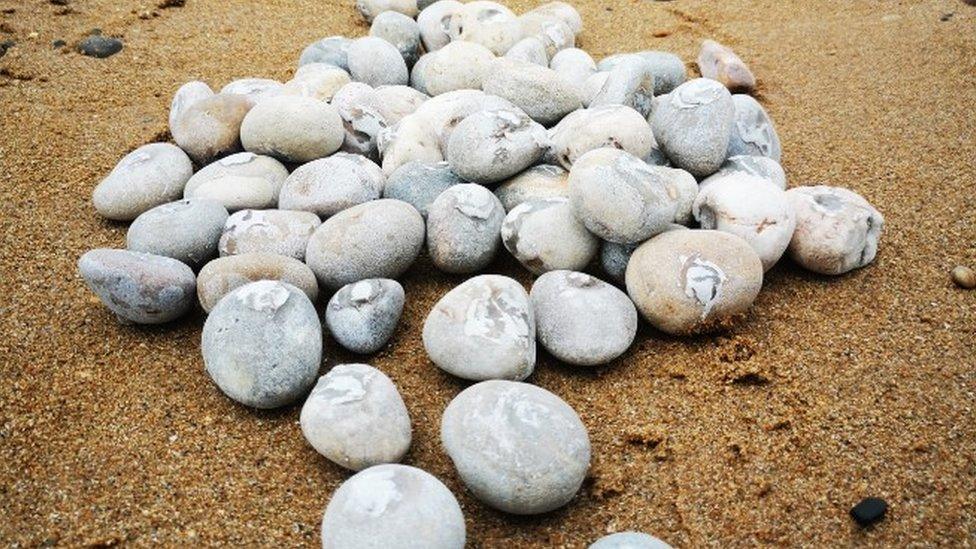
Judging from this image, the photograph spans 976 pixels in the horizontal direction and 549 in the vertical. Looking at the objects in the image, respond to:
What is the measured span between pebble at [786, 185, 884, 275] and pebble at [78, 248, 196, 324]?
152 cm

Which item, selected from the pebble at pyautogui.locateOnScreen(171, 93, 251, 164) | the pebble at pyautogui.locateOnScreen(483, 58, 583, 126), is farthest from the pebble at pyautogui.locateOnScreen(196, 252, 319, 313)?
the pebble at pyautogui.locateOnScreen(483, 58, 583, 126)

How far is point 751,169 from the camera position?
210cm

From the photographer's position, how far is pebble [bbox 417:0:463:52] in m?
3.12

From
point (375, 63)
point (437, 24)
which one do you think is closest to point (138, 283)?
point (375, 63)

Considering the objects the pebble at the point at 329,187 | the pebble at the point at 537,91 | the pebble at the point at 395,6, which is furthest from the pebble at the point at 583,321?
the pebble at the point at 395,6

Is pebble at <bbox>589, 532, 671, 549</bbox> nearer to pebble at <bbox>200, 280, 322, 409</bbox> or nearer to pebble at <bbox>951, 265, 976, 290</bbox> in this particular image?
pebble at <bbox>200, 280, 322, 409</bbox>

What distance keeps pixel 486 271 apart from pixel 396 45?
140 cm

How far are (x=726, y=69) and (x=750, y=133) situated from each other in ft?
2.73

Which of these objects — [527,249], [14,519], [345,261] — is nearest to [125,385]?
[14,519]

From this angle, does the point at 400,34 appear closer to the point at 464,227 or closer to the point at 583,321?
the point at 464,227

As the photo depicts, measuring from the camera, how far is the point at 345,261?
185 centimetres

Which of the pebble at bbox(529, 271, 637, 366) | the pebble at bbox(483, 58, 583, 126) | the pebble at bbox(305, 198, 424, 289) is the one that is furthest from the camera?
the pebble at bbox(483, 58, 583, 126)

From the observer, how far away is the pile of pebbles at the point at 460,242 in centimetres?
139

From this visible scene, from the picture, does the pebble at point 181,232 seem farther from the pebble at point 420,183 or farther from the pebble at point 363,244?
the pebble at point 420,183
